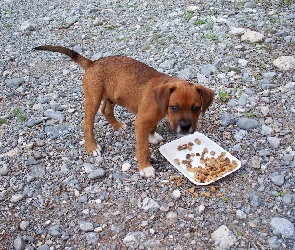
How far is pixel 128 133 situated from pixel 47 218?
1.99 meters

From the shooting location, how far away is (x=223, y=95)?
274 inches

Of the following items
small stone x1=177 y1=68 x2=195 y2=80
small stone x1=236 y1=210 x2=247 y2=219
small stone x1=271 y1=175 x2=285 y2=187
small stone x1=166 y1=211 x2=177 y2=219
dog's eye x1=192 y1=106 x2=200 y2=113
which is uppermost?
dog's eye x1=192 y1=106 x2=200 y2=113

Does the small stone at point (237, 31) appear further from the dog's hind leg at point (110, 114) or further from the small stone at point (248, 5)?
the dog's hind leg at point (110, 114)

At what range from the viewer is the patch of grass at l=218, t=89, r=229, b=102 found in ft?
22.7

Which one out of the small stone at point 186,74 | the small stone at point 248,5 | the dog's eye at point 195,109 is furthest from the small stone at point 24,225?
the small stone at point 248,5

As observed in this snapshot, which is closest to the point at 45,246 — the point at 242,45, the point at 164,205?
the point at 164,205

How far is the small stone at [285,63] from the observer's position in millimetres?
7516

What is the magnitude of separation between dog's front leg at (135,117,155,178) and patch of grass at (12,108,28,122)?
224cm

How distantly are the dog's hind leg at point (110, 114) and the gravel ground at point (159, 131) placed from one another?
5.4 inches

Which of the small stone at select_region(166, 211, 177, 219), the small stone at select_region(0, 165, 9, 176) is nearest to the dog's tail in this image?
the small stone at select_region(0, 165, 9, 176)

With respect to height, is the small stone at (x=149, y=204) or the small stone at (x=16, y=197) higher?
the small stone at (x=16, y=197)

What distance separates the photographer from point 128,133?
21.2 feet

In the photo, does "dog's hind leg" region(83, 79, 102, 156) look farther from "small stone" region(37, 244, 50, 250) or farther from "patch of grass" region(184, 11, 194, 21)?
"patch of grass" region(184, 11, 194, 21)

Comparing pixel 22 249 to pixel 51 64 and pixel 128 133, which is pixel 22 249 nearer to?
pixel 128 133
